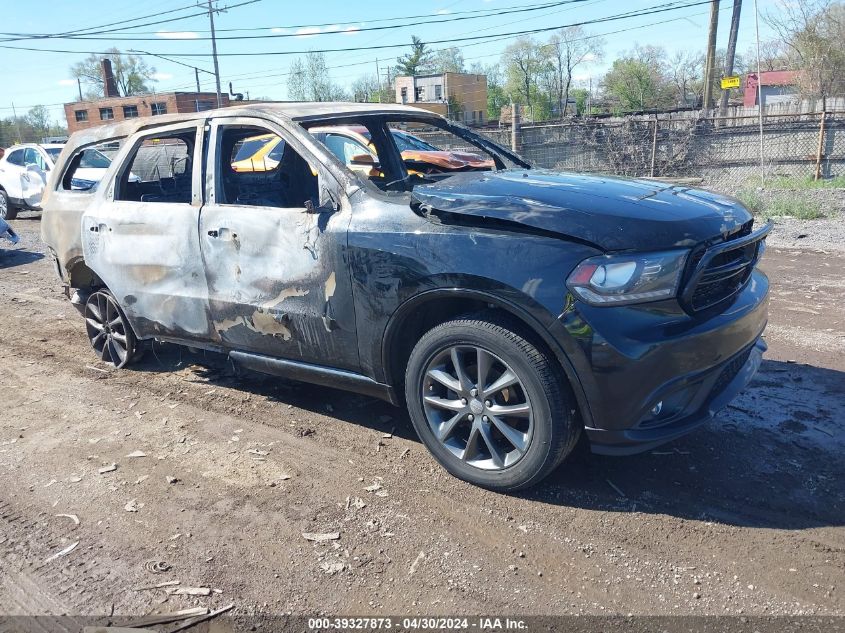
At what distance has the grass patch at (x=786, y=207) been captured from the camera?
453 inches

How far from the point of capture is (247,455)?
4.06 metres

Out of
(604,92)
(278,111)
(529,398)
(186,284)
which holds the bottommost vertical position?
(529,398)

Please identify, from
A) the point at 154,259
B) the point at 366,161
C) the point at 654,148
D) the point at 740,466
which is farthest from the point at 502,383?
the point at 654,148

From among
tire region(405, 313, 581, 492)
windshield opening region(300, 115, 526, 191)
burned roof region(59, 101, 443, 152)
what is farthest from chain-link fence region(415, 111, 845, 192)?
tire region(405, 313, 581, 492)

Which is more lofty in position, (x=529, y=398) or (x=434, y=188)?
(x=434, y=188)

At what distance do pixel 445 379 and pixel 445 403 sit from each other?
13 cm

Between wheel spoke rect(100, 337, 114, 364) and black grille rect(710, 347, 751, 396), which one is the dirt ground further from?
wheel spoke rect(100, 337, 114, 364)

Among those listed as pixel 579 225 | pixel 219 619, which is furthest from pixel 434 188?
pixel 219 619

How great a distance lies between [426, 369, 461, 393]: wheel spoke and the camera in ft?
11.3

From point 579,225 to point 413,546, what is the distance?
162 centimetres

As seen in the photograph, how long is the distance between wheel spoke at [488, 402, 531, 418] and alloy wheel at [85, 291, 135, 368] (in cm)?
343

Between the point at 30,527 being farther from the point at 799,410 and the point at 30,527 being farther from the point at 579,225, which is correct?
the point at 799,410

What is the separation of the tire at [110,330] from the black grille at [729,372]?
14.0 feet

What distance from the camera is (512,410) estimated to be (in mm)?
3266
